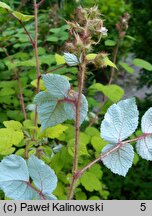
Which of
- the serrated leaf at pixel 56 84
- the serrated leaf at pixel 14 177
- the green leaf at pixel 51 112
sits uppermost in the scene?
the serrated leaf at pixel 56 84

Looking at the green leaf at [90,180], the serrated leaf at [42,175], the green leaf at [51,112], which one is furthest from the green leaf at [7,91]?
the serrated leaf at [42,175]

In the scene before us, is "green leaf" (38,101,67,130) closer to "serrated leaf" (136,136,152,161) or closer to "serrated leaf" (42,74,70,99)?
"serrated leaf" (42,74,70,99)

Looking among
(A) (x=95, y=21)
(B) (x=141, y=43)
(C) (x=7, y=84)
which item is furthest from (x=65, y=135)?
(B) (x=141, y=43)

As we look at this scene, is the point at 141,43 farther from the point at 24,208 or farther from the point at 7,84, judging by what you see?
the point at 24,208

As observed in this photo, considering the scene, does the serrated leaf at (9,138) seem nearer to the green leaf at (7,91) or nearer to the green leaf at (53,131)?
the green leaf at (53,131)

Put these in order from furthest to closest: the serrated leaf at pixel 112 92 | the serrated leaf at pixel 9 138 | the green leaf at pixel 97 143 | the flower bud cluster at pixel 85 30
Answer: the serrated leaf at pixel 112 92
the green leaf at pixel 97 143
the serrated leaf at pixel 9 138
the flower bud cluster at pixel 85 30

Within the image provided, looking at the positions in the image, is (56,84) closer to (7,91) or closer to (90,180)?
(90,180)

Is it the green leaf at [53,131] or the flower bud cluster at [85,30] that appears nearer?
the flower bud cluster at [85,30]
